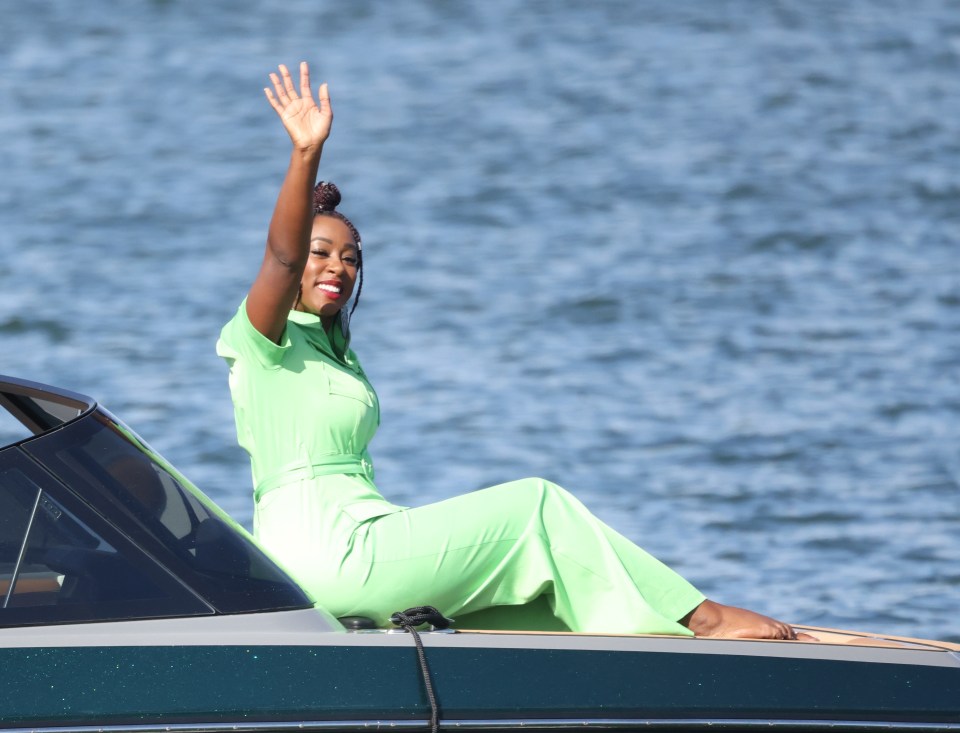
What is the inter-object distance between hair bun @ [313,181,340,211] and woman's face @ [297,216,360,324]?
11 centimetres

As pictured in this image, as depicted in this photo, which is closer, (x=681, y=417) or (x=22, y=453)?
(x=22, y=453)

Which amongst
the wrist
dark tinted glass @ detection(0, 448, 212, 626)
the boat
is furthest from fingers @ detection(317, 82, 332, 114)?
dark tinted glass @ detection(0, 448, 212, 626)

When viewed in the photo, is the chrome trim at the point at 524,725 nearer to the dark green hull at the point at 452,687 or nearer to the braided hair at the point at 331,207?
the dark green hull at the point at 452,687

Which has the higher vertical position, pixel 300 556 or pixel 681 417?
pixel 300 556

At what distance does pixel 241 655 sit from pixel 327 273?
129 cm

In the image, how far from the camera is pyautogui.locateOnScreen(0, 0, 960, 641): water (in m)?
9.95

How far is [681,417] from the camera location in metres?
11.2

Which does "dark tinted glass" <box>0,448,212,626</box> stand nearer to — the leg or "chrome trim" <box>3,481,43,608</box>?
"chrome trim" <box>3,481,43,608</box>

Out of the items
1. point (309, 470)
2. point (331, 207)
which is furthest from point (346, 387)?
point (331, 207)

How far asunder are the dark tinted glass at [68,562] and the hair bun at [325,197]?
4.43 ft

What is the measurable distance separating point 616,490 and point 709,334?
142 inches

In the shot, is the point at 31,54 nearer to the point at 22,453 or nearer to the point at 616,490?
the point at 616,490

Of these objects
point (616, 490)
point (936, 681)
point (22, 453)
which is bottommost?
point (616, 490)

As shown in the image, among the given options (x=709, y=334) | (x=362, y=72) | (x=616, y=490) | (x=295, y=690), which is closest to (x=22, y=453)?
(x=295, y=690)
